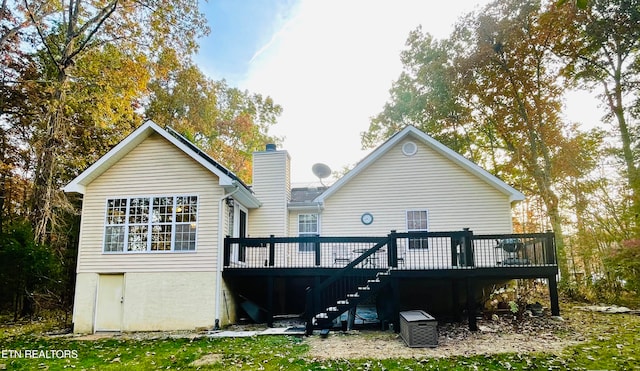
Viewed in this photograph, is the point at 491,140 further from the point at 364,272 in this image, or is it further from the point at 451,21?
the point at 364,272

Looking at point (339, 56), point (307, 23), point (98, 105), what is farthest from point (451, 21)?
point (98, 105)

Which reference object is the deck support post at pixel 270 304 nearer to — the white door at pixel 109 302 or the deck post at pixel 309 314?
the deck post at pixel 309 314

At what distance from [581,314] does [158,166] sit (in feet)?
41.2

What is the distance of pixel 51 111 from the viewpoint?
48.5 ft

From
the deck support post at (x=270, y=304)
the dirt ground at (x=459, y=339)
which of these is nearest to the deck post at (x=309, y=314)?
the dirt ground at (x=459, y=339)

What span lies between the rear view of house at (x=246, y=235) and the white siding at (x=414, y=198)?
0.03 metres

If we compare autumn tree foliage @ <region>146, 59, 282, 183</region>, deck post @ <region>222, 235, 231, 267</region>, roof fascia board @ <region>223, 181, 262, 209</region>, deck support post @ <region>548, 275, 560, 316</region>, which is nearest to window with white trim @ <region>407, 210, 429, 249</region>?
deck support post @ <region>548, 275, 560, 316</region>

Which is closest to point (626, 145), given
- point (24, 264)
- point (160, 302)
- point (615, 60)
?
point (615, 60)

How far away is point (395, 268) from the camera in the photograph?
9883mm

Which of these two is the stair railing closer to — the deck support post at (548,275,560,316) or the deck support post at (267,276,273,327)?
the deck support post at (267,276,273,327)

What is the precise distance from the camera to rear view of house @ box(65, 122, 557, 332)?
33.9ft

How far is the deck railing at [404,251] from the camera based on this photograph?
988 centimetres

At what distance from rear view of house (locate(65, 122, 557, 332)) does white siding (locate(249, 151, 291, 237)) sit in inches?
5.4

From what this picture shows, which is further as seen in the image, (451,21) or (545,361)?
(451,21)
